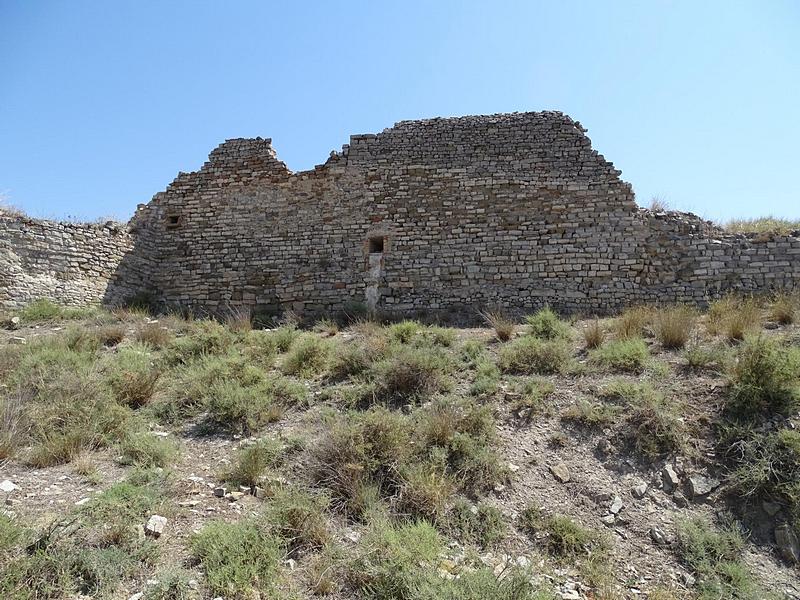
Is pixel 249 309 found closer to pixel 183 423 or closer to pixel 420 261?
pixel 420 261

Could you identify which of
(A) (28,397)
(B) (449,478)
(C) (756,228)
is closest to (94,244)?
(A) (28,397)

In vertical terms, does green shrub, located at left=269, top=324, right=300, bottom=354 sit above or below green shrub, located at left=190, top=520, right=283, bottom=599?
above

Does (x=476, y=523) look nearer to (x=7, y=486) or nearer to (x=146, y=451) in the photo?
(x=146, y=451)

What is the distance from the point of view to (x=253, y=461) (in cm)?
478

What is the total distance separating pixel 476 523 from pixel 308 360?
389 centimetres

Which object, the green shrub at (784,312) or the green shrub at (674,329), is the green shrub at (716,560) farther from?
the green shrub at (784,312)

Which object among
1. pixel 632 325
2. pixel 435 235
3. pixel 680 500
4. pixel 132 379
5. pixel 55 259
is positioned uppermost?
pixel 435 235

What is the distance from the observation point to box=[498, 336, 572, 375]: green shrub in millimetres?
6637

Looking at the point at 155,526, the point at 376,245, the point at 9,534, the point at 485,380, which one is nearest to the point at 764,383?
the point at 485,380

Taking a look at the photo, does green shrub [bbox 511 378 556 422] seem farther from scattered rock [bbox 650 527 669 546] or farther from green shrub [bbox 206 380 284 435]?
green shrub [bbox 206 380 284 435]

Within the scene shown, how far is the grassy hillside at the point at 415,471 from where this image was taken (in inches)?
142

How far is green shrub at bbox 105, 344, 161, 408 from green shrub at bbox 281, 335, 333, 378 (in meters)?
1.74

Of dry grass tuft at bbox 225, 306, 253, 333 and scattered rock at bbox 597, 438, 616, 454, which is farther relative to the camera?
dry grass tuft at bbox 225, 306, 253, 333

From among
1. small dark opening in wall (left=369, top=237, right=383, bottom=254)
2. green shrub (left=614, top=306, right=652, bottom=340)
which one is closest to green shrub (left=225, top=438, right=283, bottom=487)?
green shrub (left=614, top=306, right=652, bottom=340)
